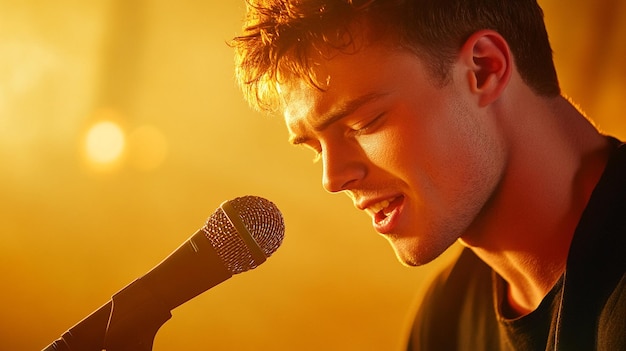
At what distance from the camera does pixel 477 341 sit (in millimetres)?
1769

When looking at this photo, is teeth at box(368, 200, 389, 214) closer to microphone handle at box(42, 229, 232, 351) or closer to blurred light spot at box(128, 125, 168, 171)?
microphone handle at box(42, 229, 232, 351)

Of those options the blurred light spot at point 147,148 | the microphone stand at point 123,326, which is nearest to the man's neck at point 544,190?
the microphone stand at point 123,326

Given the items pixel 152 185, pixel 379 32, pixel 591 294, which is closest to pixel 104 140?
pixel 152 185

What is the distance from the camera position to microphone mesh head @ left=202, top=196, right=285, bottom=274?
3.76 ft

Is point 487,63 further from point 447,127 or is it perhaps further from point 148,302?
point 148,302

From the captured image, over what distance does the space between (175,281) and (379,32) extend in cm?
71

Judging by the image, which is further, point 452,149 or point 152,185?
point 152,185

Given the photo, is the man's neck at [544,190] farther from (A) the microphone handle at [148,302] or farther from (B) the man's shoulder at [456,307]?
(A) the microphone handle at [148,302]

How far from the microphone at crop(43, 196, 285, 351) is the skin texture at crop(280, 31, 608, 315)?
1.22ft

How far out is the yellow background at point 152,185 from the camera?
3.19 m

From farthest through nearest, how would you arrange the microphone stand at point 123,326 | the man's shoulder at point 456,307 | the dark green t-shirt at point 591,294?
the man's shoulder at point 456,307 < the dark green t-shirt at point 591,294 < the microphone stand at point 123,326

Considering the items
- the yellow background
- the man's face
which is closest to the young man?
the man's face

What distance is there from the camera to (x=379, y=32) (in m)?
1.44

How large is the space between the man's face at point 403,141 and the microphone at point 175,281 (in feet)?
1.18
